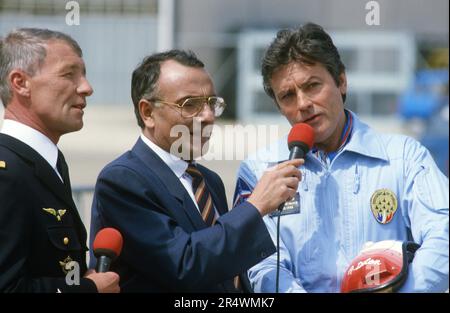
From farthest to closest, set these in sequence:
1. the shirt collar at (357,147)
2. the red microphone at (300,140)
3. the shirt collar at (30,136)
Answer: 1. the shirt collar at (357,147)
2. the red microphone at (300,140)
3. the shirt collar at (30,136)

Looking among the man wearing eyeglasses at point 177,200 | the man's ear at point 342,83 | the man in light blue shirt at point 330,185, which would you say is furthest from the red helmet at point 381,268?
the man's ear at point 342,83

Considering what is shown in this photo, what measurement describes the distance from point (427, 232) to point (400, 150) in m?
0.39

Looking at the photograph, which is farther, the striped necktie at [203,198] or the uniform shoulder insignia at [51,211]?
the striped necktie at [203,198]

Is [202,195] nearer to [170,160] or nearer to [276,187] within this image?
[170,160]

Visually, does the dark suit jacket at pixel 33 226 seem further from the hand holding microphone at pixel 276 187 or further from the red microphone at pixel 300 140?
the red microphone at pixel 300 140

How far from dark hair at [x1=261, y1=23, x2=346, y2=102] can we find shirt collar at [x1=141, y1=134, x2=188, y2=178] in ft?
1.90

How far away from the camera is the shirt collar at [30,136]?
116 inches

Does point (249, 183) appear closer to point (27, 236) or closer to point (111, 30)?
point (27, 236)

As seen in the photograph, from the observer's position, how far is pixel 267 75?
353 cm

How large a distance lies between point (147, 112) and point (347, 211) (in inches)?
35.9

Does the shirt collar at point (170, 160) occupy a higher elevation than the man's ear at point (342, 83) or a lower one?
lower

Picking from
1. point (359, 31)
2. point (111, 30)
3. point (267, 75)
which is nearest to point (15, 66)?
point (267, 75)

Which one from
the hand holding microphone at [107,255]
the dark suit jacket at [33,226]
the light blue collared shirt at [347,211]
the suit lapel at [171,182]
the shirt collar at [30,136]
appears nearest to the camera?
the dark suit jacket at [33,226]

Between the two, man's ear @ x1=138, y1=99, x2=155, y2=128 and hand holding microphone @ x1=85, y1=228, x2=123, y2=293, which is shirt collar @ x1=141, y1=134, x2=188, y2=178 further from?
hand holding microphone @ x1=85, y1=228, x2=123, y2=293
